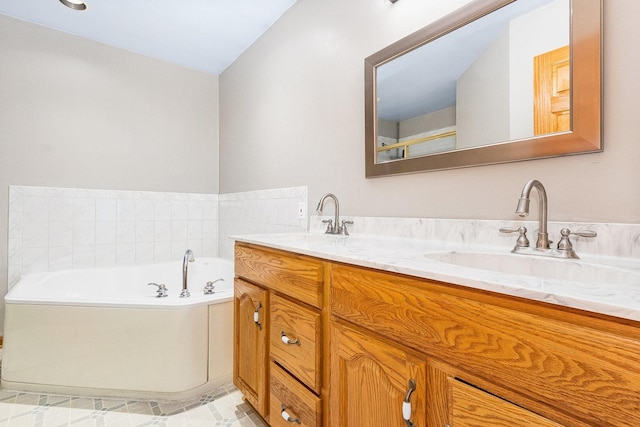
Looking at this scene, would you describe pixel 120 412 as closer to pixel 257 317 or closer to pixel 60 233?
pixel 257 317

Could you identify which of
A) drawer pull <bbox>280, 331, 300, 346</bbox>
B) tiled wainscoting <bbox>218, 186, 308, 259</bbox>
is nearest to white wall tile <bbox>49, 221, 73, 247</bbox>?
tiled wainscoting <bbox>218, 186, 308, 259</bbox>

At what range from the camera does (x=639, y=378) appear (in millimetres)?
411

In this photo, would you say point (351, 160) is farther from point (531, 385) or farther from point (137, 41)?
point (137, 41)

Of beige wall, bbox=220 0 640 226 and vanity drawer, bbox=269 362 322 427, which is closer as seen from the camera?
beige wall, bbox=220 0 640 226

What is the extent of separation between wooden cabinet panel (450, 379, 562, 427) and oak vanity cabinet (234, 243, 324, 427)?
0.46 meters

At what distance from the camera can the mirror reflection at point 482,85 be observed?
0.93m

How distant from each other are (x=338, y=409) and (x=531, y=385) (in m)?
0.58

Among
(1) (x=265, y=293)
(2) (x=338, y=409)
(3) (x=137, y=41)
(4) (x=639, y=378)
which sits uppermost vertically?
(3) (x=137, y=41)

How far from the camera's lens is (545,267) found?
852mm

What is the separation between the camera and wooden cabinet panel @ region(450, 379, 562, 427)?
0.52 metres

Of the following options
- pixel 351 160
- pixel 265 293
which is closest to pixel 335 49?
pixel 351 160

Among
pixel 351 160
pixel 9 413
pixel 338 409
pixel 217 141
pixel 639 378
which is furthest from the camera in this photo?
pixel 217 141

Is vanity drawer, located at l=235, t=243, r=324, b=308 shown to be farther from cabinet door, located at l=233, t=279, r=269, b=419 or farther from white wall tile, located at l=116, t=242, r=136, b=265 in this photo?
white wall tile, located at l=116, t=242, r=136, b=265

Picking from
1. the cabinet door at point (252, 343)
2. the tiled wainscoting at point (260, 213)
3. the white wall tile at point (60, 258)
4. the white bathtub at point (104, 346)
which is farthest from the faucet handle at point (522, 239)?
the white wall tile at point (60, 258)
